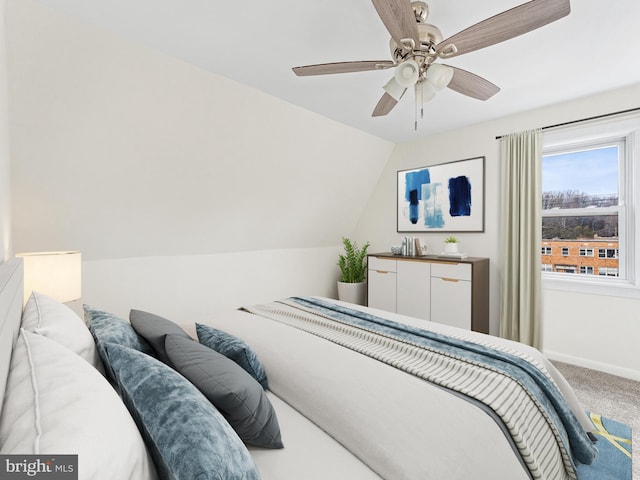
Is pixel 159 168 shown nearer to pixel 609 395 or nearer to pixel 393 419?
pixel 393 419

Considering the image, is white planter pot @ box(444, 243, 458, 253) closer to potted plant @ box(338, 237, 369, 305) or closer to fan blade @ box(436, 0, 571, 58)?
potted plant @ box(338, 237, 369, 305)

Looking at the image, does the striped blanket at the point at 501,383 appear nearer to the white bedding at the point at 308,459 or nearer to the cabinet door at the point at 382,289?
the white bedding at the point at 308,459

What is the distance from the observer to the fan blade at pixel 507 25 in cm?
130

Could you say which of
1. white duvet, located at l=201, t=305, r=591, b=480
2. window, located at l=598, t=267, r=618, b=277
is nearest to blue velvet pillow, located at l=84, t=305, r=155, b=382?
white duvet, located at l=201, t=305, r=591, b=480

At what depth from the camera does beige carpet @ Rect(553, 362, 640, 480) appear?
2195mm

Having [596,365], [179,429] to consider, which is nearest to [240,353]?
[179,429]

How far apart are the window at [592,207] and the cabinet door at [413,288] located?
3.94 feet

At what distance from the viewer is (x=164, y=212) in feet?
9.95

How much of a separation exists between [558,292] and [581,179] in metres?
1.15

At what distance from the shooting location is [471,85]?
77.7 inches

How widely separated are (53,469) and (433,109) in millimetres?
3545

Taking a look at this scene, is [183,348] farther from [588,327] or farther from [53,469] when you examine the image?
[588,327]

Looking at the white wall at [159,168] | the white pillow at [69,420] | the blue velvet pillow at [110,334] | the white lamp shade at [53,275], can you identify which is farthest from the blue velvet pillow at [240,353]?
the white wall at [159,168]

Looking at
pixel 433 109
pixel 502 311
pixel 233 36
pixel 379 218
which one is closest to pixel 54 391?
pixel 233 36
